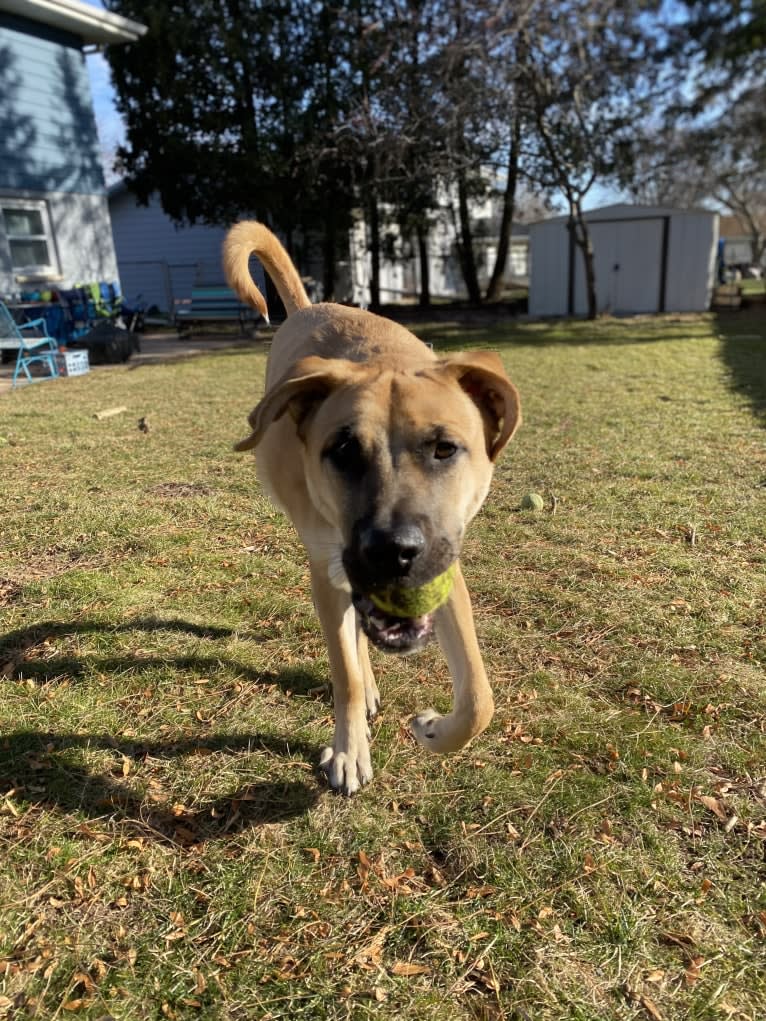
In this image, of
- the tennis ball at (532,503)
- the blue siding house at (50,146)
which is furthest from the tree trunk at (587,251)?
the tennis ball at (532,503)

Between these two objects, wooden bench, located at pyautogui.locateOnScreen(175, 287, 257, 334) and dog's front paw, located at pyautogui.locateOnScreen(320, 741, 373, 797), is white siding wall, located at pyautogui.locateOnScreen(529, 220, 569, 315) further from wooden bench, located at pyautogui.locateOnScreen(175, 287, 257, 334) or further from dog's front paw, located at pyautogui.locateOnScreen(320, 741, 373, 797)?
dog's front paw, located at pyautogui.locateOnScreen(320, 741, 373, 797)

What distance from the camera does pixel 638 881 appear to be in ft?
7.14

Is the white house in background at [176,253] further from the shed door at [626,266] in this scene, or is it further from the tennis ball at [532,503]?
the tennis ball at [532,503]

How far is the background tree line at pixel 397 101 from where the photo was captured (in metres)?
15.3

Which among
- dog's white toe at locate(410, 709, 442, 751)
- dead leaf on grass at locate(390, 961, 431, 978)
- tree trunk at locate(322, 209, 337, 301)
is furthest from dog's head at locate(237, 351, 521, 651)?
tree trunk at locate(322, 209, 337, 301)

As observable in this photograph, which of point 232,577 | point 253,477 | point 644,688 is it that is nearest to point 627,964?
point 644,688

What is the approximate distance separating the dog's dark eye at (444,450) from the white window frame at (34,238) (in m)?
14.7

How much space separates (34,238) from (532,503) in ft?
46.3

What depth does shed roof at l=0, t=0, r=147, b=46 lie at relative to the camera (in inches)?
527

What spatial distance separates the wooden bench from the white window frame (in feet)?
14.2

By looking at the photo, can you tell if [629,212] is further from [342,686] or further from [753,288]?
[342,686]

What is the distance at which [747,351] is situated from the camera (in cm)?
1307

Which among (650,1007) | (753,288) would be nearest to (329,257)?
(650,1007)

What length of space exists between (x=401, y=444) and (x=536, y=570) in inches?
85.2
